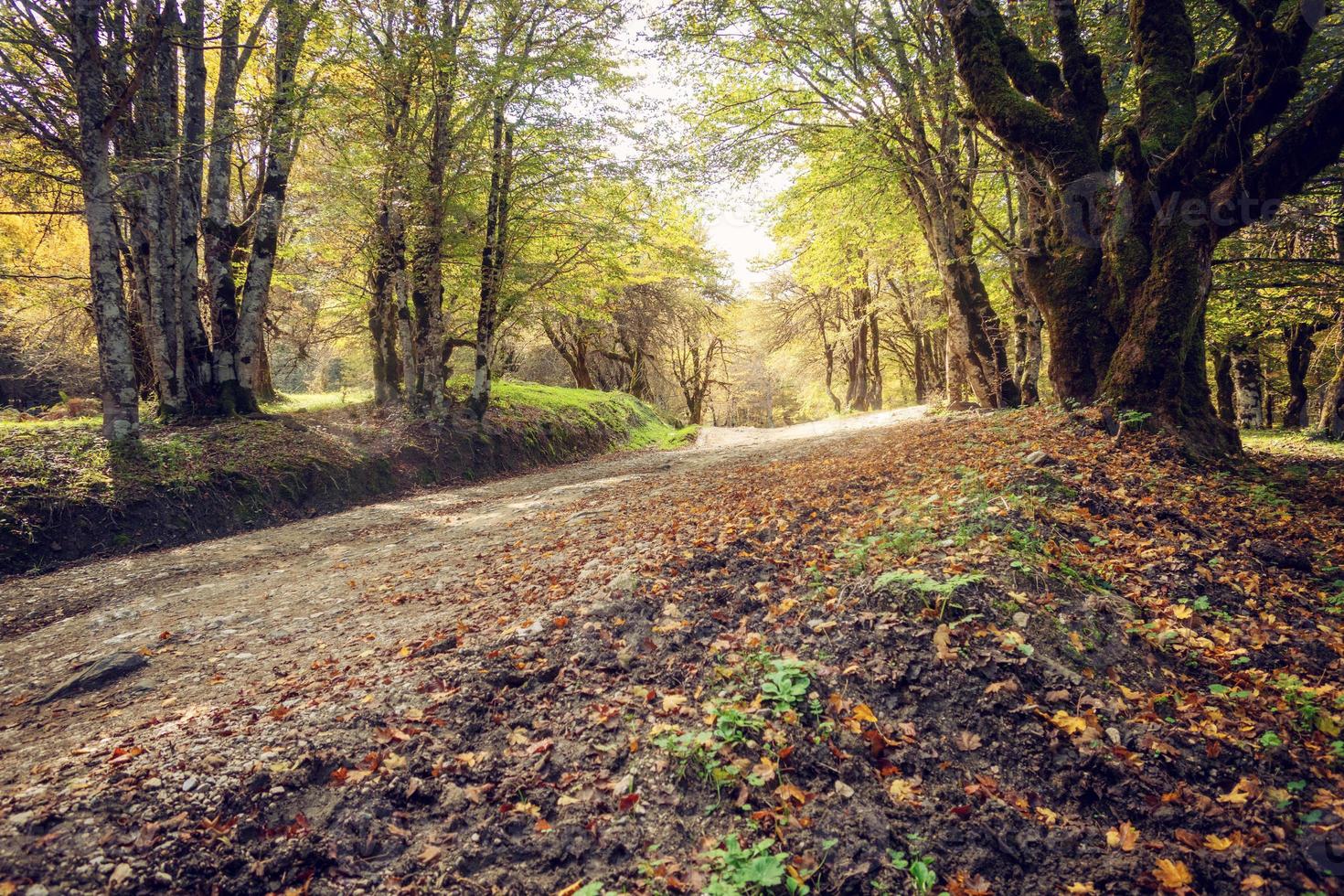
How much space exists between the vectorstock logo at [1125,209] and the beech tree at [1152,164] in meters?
0.01

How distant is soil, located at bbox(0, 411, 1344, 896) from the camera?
219cm

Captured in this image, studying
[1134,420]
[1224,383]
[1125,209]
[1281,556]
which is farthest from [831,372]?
Answer: [1281,556]

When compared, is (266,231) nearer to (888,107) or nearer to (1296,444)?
(888,107)

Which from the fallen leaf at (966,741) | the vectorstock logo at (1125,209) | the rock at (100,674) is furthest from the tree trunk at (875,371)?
the rock at (100,674)

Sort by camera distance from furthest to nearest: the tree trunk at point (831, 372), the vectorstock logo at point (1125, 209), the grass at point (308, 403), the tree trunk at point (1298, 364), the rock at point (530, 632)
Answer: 1. the tree trunk at point (831, 372)
2. the tree trunk at point (1298, 364)
3. the grass at point (308, 403)
4. the vectorstock logo at point (1125, 209)
5. the rock at point (530, 632)

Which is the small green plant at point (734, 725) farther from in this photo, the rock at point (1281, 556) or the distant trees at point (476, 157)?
the distant trees at point (476, 157)

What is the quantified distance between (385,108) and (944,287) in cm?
1153

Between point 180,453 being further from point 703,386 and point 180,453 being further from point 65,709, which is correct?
point 703,386

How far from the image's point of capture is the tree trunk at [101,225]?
6711 mm

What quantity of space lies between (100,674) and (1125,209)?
32.2 feet

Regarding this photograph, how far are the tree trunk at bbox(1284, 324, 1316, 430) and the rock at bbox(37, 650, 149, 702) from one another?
2272cm

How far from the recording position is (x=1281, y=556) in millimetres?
3889

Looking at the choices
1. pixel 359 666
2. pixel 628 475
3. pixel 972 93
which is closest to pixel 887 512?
pixel 359 666

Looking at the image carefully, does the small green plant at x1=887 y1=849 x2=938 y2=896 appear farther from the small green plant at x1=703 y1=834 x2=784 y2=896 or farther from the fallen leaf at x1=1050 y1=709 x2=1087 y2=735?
the fallen leaf at x1=1050 y1=709 x2=1087 y2=735
